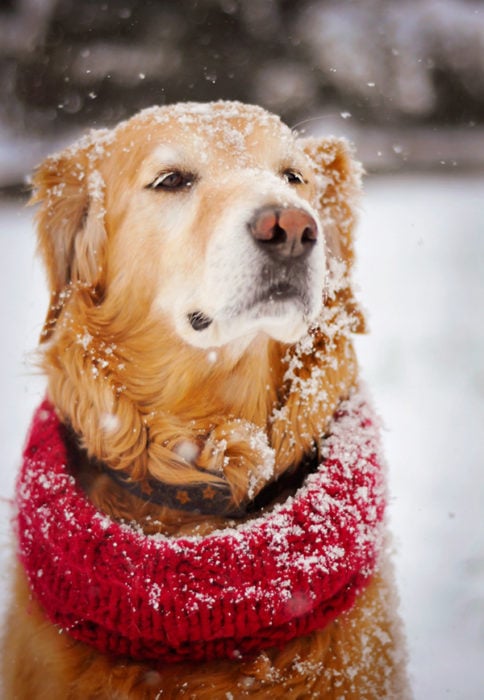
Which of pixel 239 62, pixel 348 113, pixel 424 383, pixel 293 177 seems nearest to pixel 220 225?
pixel 293 177

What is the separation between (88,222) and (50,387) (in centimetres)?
55

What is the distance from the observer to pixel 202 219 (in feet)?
5.16

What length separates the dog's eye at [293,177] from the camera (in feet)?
5.97

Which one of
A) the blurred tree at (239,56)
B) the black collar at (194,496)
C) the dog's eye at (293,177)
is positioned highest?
the blurred tree at (239,56)

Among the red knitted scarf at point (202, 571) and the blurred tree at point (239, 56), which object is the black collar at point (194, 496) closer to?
the red knitted scarf at point (202, 571)

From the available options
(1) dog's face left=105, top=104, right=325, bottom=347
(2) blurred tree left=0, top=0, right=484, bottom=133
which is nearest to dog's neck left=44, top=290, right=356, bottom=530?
(1) dog's face left=105, top=104, right=325, bottom=347

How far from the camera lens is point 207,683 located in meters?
1.58

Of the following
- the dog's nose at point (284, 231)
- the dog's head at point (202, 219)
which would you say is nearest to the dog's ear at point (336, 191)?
the dog's head at point (202, 219)

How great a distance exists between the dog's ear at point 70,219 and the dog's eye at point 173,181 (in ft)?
0.88

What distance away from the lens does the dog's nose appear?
137 cm

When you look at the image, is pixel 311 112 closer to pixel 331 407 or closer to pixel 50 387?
pixel 331 407

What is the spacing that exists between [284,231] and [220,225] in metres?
0.18

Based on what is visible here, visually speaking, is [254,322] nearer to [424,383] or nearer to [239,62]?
[239,62]

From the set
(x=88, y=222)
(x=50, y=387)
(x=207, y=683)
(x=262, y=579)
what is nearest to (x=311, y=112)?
(x=88, y=222)
